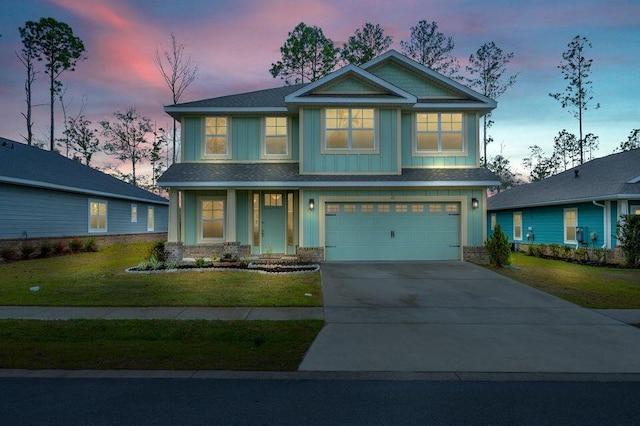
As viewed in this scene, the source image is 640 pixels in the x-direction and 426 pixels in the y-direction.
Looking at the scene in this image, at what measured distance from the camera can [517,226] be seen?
85.7 ft

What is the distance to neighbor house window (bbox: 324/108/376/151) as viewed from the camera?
15.9 metres

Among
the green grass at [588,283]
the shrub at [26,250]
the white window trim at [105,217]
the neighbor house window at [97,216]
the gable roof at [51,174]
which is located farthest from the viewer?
the neighbor house window at [97,216]

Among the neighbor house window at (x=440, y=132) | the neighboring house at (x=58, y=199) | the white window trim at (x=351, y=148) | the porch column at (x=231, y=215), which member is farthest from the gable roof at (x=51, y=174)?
the neighbor house window at (x=440, y=132)

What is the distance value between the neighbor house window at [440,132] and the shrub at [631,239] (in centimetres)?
726

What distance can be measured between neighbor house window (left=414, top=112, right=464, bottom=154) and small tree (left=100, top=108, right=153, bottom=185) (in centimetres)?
3626

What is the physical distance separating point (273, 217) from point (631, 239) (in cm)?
1476

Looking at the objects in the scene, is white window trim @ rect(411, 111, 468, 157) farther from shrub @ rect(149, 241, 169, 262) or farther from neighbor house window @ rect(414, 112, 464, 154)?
shrub @ rect(149, 241, 169, 262)

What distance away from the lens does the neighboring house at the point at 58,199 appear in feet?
59.6

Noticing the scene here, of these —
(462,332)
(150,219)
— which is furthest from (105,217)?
(462,332)

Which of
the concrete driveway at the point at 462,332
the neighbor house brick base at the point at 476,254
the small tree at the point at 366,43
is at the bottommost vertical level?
the concrete driveway at the point at 462,332

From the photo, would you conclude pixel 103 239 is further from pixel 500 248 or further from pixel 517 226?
pixel 517 226

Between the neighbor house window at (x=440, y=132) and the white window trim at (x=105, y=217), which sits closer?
the neighbor house window at (x=440, y=132)

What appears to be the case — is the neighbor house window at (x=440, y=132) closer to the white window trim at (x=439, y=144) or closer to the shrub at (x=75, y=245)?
the white window trim at (x=439, y=144)

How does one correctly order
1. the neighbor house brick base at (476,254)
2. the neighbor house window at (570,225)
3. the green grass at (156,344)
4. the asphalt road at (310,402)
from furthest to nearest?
the neighbor house window at (570,225) < the neighbor house brick base at (476,254) < the green grass at (156,344) < the asphalt road at (310,402)
